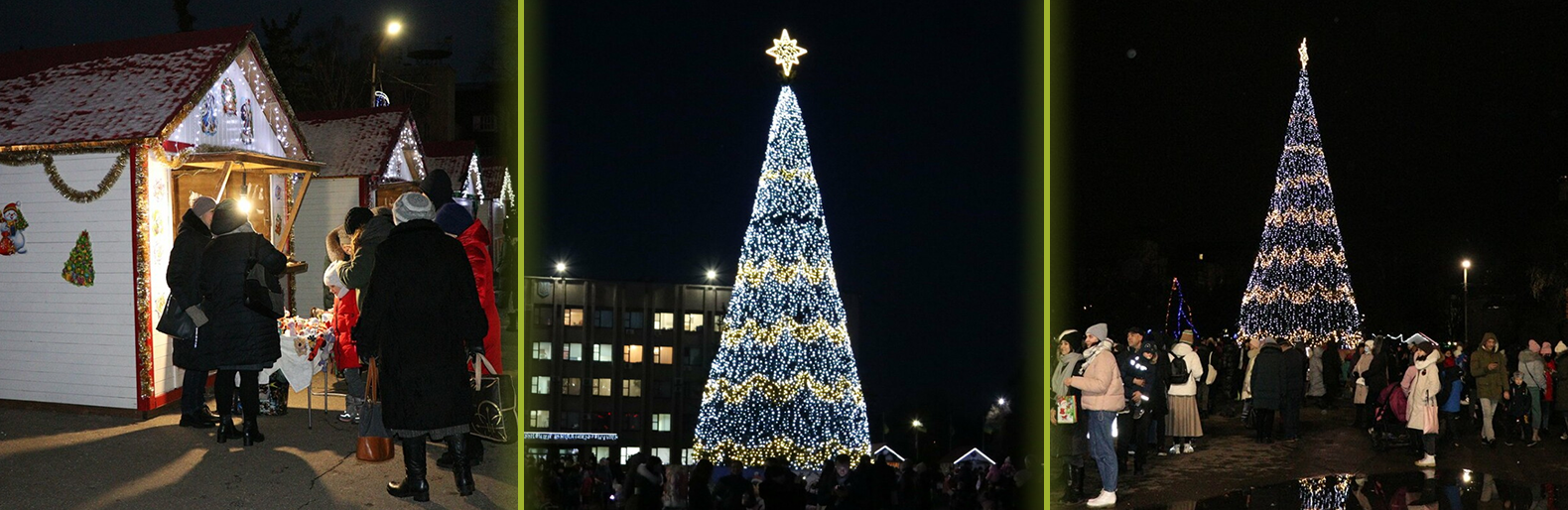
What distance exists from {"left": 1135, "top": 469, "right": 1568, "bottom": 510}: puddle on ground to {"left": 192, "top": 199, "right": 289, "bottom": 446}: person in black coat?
21.2 ft

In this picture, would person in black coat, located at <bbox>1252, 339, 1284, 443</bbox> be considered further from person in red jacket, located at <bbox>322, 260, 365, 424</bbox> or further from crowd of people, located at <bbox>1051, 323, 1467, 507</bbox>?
person in red jacket, located at <bbox>322, 260, 365, 424</bbox>

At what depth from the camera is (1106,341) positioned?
930 cm

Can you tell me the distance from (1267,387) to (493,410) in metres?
10.0

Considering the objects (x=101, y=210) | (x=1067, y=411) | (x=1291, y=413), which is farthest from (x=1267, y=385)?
(x=101, y=210)

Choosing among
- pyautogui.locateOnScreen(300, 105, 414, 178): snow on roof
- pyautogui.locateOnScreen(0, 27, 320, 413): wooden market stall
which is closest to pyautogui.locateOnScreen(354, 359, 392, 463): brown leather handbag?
pyautogui.locateOnScreen(0, 27, 320, 413): wooden market stall

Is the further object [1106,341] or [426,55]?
[426,55]

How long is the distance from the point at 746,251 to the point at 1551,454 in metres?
11.0

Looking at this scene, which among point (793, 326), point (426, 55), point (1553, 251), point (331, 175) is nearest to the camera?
point (331, 175)

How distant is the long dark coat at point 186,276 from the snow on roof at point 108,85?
5.09 feet

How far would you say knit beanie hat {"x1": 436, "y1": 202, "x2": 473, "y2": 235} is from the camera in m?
7.12

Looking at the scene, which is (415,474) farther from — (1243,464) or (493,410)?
(1243,464)

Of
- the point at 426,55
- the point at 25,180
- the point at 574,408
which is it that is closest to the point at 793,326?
the point at 25,180

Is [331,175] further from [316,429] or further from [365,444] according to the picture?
[365,444]

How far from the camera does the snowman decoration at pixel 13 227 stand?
32.1ft
